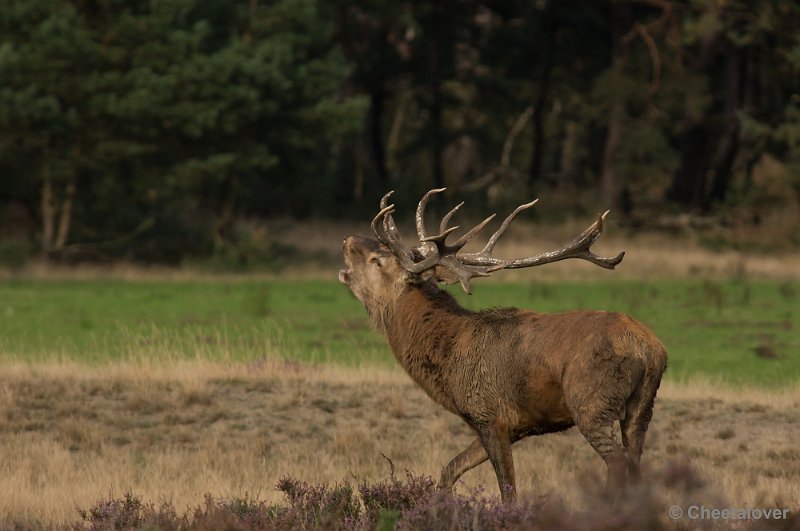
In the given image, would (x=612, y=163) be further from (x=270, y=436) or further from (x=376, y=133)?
(x=270, y=436)

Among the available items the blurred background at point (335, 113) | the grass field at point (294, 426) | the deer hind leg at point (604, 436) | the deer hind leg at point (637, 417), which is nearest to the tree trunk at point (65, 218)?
the blurred background at point (335, 113)

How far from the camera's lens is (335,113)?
36.7m

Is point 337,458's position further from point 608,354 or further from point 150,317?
point 150,317

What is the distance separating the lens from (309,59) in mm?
40312

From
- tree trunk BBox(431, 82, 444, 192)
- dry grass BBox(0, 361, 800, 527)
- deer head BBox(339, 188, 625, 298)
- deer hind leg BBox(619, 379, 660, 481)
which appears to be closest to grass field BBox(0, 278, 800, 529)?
dry grass BBox(0, 361, 800, 527)

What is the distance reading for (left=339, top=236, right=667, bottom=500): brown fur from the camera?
8906 millimetres

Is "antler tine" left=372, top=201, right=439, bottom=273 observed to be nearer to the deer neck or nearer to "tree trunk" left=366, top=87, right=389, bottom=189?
A: the deer neck

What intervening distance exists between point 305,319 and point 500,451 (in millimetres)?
15632

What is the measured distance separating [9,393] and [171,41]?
68.9 ft

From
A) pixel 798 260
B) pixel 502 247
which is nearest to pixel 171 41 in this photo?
pixel 502 247

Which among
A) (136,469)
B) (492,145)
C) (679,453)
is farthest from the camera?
(492,145)

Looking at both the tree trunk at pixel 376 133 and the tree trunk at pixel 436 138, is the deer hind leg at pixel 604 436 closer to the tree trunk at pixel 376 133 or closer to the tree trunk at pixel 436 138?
the tree trunk at pixel 376 133

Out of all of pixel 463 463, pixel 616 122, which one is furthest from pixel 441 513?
pixel 616 122

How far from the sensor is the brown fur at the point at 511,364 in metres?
8.91
